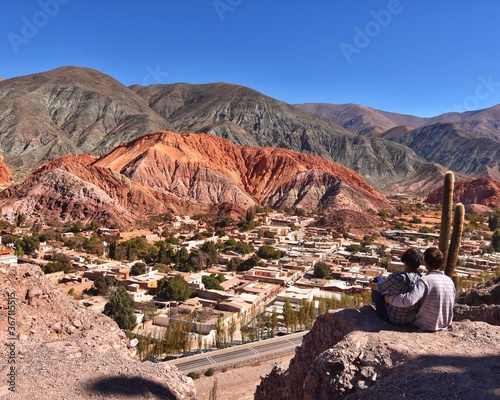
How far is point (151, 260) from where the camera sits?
39.6 meters

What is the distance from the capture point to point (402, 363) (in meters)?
4.98

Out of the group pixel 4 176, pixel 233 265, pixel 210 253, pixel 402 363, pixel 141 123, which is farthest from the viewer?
pixel 141 123

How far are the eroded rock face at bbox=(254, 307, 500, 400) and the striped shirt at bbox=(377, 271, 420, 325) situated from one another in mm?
138

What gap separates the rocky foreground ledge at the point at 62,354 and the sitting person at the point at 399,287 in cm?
405

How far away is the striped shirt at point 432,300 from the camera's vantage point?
5.36 metres

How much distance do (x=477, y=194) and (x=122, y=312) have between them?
286 ft

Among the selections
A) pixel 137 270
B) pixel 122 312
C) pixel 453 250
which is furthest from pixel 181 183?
pixel 453 250

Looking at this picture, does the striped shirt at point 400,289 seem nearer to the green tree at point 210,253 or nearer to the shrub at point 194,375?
the shrub at point 194,375

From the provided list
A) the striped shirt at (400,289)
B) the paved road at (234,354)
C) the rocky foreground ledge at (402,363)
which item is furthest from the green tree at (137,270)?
the striped shirt at (400,289)

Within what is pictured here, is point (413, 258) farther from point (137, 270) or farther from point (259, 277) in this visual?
point (137, 270)

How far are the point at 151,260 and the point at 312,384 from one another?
3584 centimetres

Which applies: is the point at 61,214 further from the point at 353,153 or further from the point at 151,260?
the point at 353,153

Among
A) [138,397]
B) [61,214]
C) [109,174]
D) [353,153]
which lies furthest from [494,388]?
[353,153]

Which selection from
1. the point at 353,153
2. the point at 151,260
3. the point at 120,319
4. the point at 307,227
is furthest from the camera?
the point at 353,153
